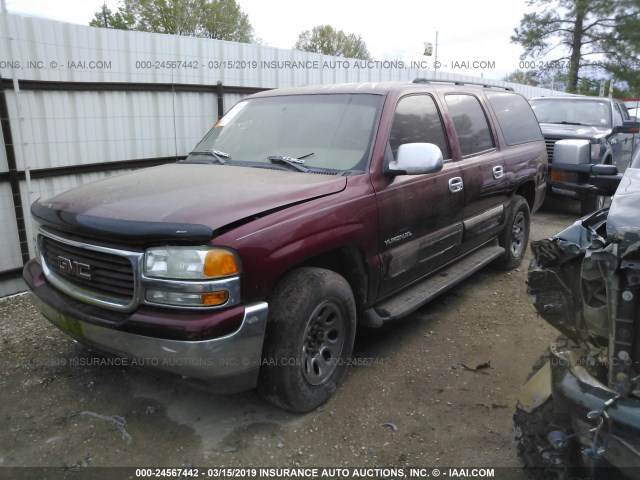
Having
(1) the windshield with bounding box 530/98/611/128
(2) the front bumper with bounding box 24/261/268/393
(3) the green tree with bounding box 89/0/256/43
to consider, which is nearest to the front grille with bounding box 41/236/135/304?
(2) the front bumper with bounding box 24/261/268/393

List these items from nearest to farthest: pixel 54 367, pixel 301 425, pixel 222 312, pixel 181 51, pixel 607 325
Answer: pixel 607 325, pixel 222 312, pixel 301 425, pixel 54 367, pixel 181 51

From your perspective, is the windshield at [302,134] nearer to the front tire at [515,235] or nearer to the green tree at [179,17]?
the front tire at [515,235]

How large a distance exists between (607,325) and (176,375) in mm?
1994

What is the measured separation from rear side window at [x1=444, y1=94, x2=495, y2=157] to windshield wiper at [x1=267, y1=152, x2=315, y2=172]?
1.59 metres

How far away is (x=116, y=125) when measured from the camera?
228 inches

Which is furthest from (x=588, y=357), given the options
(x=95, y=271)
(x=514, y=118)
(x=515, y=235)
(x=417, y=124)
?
(x=514, y=118)

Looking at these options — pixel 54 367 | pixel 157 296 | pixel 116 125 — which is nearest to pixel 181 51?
pixel 116 125

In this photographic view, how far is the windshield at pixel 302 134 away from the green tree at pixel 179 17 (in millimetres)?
34220

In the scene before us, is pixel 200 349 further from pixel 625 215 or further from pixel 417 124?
pixel 417 124

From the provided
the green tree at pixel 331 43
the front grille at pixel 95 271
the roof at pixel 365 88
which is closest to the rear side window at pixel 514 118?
the roof at pixel 365 88

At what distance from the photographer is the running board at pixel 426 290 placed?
3.45 meters

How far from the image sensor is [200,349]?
2396 mm

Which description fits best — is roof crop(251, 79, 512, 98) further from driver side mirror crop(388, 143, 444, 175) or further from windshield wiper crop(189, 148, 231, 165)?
windshield wiper crop(189, 148, 231, 165)

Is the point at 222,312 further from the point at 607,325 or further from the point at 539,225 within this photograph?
the point at 539,225
